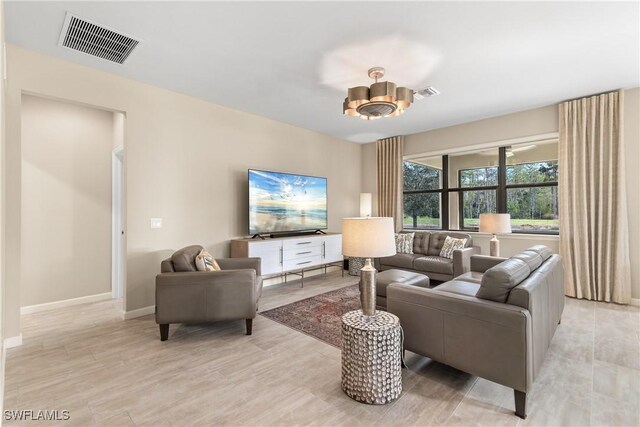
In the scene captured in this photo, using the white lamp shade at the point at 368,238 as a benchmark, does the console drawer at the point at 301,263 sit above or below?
below

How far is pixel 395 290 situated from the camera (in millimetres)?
2299

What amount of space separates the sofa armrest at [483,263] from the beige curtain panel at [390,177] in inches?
93.4

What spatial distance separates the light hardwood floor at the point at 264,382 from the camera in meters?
1.79

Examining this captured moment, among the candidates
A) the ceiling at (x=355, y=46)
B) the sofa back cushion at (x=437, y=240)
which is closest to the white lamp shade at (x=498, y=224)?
the sofa back cushion at (x=437, y=240)

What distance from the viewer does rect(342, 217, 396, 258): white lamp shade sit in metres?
2.03

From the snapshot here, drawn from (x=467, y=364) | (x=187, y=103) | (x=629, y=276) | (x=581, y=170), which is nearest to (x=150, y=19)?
(x=187, y=103)

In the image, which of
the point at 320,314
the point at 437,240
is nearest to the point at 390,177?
the point at 437,240

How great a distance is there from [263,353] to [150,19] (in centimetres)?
289

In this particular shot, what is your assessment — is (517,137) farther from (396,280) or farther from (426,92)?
(396,280)

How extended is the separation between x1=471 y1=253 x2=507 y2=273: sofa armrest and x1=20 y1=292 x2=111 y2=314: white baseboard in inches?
193

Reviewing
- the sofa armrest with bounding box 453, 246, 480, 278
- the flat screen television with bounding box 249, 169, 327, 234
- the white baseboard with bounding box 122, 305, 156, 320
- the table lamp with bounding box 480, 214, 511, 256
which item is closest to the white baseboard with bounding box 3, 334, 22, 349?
the white baseboard with bounding box 122, 305, 156, 320

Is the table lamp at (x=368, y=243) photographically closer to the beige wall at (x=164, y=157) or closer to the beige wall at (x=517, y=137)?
the beige wall at (x=164, y=157)

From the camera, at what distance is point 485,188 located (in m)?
5.16

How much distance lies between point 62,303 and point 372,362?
4085mm
